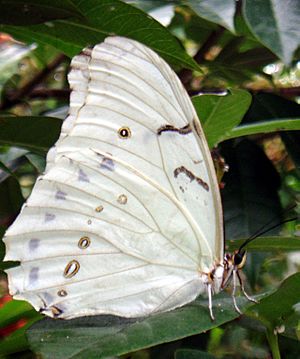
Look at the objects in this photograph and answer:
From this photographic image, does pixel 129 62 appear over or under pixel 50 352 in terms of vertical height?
over

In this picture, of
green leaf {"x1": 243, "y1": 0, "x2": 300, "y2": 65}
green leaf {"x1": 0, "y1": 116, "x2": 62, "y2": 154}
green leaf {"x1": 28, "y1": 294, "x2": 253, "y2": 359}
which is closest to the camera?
green leaf {"x1": 28, "y1": 294, "x2": 253, "y2": 359}

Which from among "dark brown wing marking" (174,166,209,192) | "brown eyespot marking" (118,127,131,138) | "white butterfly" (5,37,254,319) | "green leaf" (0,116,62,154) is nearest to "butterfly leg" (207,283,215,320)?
"white butterfly" (5,37,254,319)

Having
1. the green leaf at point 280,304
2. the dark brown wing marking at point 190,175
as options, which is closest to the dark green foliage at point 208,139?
the green leaf at point 280,304


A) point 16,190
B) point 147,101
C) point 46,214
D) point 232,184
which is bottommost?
point 16,190

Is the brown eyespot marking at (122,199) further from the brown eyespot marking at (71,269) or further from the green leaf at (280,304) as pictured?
the green leaf at (280,304)

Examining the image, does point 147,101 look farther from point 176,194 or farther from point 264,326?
point 264,326

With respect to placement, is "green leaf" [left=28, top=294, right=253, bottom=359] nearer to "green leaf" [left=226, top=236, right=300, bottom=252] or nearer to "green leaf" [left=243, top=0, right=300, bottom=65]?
"green leaf" [left=226, top=236, right=300, bottom=252]

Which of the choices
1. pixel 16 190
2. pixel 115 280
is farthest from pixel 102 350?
pixel 16 190
